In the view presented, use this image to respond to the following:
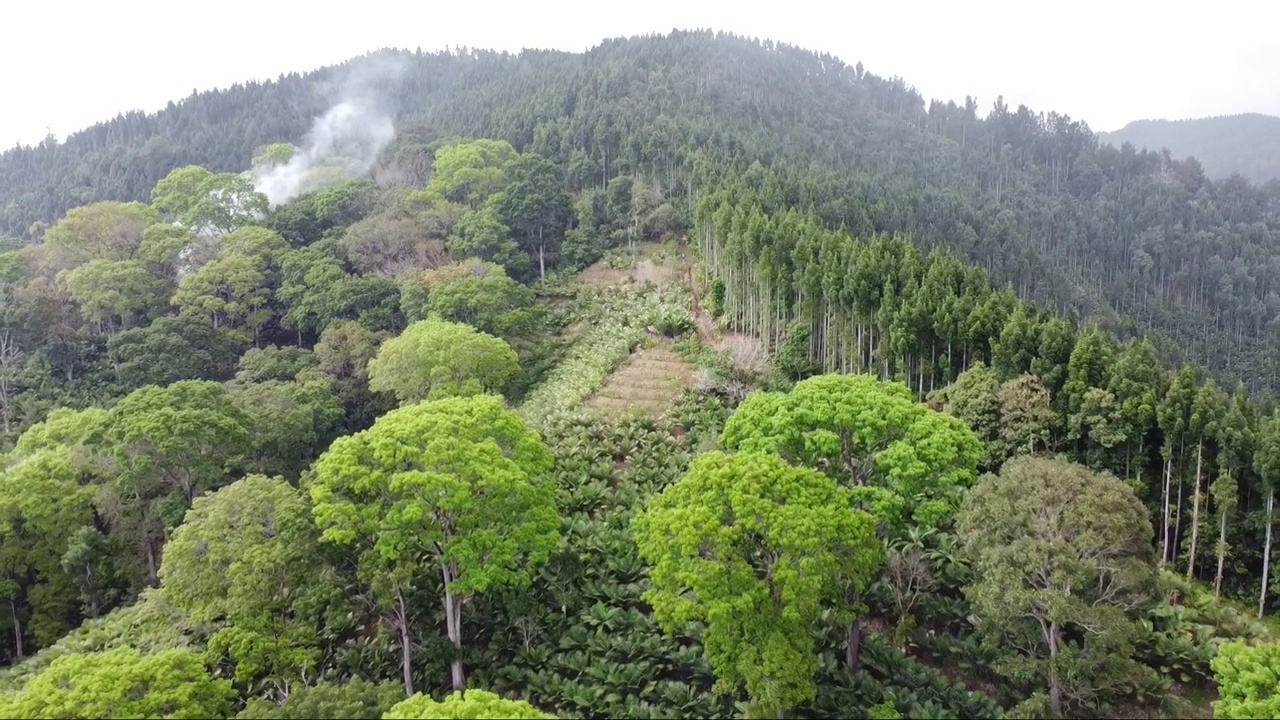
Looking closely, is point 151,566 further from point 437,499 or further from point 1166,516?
point 1166,516

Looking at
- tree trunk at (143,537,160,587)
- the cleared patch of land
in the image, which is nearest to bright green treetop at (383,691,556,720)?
tree trunk at (143,537,160,587)

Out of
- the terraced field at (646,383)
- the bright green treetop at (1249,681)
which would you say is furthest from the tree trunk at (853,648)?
the terraced field at (646,383)

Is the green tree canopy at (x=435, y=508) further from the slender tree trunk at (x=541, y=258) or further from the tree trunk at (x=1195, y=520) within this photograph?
the slender tree trunk at (x=541, y=258)

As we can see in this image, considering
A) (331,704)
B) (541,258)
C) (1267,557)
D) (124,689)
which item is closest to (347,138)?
(541,258)

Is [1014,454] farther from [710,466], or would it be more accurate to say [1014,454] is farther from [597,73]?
[597,73]

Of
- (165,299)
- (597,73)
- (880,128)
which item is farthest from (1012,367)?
(880,128)

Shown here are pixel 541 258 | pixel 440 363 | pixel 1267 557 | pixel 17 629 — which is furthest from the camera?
pixel 541 258
